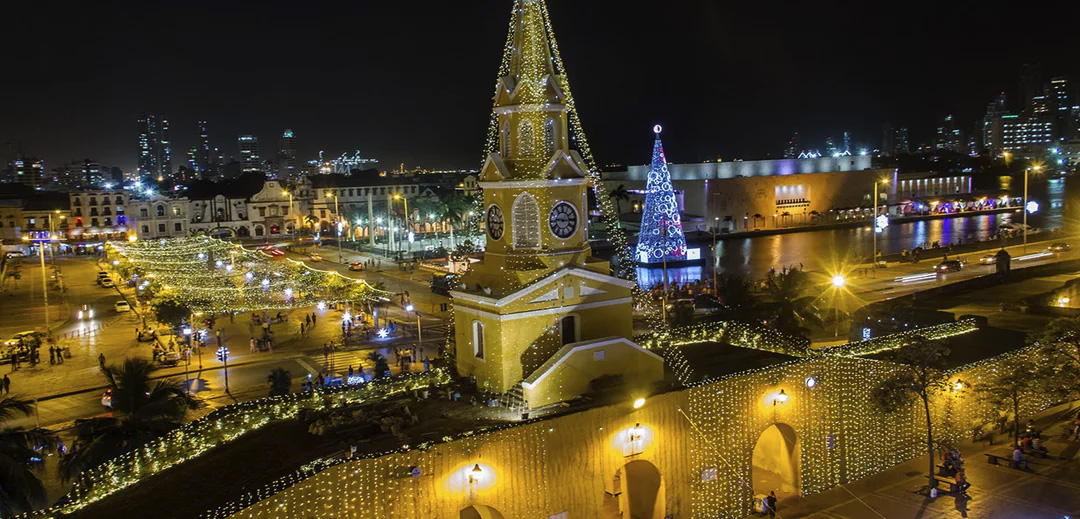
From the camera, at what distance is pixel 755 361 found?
17.5 meters

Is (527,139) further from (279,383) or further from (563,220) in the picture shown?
(279,383)

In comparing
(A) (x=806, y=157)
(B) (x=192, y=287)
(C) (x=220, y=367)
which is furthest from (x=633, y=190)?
(C) (x=220, y=367)

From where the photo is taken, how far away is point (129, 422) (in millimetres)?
13875

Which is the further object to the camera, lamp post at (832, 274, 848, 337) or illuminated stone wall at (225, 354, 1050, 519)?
lamp post at (832, 274, 848, 337)

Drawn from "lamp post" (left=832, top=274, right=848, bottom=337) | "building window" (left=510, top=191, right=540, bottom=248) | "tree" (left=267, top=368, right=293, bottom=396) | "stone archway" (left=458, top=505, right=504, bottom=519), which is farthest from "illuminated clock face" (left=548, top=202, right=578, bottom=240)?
"lamp post" (left=832, top=274, right=848, bottom=337)

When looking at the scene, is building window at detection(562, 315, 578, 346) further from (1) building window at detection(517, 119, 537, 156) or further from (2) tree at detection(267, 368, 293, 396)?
(2) tree at detection(267, 368, 293, 396)

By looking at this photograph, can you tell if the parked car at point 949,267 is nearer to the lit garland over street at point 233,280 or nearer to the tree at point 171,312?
the lit garland over street at point 233,280

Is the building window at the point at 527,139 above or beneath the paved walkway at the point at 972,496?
above

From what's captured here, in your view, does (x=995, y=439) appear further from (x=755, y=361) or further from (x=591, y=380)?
(x=591, y=380)

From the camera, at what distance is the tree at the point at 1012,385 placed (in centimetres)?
1755

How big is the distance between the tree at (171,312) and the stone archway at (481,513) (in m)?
23.5

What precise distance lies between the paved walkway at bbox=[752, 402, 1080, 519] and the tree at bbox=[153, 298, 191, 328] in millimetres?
26451

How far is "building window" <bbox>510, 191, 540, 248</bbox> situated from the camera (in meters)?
15.5

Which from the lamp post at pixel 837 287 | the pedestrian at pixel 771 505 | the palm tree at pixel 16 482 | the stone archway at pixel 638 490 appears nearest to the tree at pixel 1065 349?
the pedestrian at pixel 771 505
